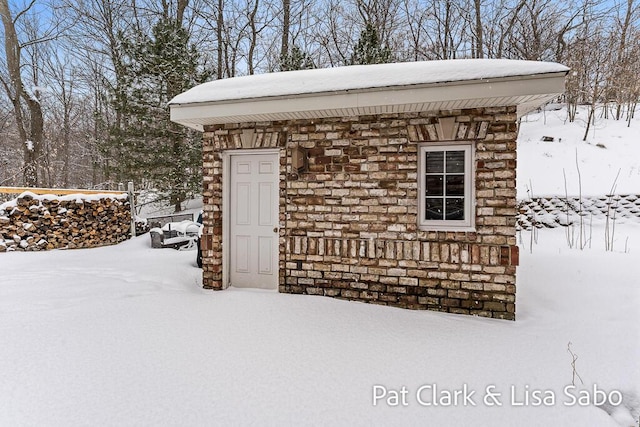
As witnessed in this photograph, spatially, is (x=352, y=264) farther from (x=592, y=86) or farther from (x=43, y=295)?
(x=592, y=86)

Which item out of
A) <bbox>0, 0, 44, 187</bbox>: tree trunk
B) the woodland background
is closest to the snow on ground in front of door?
the woodland background

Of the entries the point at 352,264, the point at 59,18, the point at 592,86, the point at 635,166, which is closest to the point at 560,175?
the point at 635,166

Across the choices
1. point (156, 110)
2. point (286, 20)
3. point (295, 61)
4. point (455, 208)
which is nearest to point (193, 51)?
point (156, 110)

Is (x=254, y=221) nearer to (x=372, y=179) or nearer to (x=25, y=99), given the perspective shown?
(x=372, y=179)

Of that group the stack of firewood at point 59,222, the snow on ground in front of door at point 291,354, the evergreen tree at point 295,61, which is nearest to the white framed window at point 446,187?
the snow on ground in front of door at point 291,354

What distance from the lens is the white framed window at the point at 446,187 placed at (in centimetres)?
416

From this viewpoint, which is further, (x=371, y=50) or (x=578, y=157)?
(x=371, y=50)

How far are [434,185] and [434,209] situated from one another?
284mm

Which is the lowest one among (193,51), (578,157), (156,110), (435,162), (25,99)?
(435,162)

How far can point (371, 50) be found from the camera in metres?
11.5

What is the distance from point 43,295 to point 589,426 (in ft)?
18.3

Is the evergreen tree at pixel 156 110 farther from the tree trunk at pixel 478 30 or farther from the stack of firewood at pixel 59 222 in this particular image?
the tree trunk at pixel 478 30

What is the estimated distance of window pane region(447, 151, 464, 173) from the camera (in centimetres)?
421

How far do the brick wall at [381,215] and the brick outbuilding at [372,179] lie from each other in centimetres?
1
